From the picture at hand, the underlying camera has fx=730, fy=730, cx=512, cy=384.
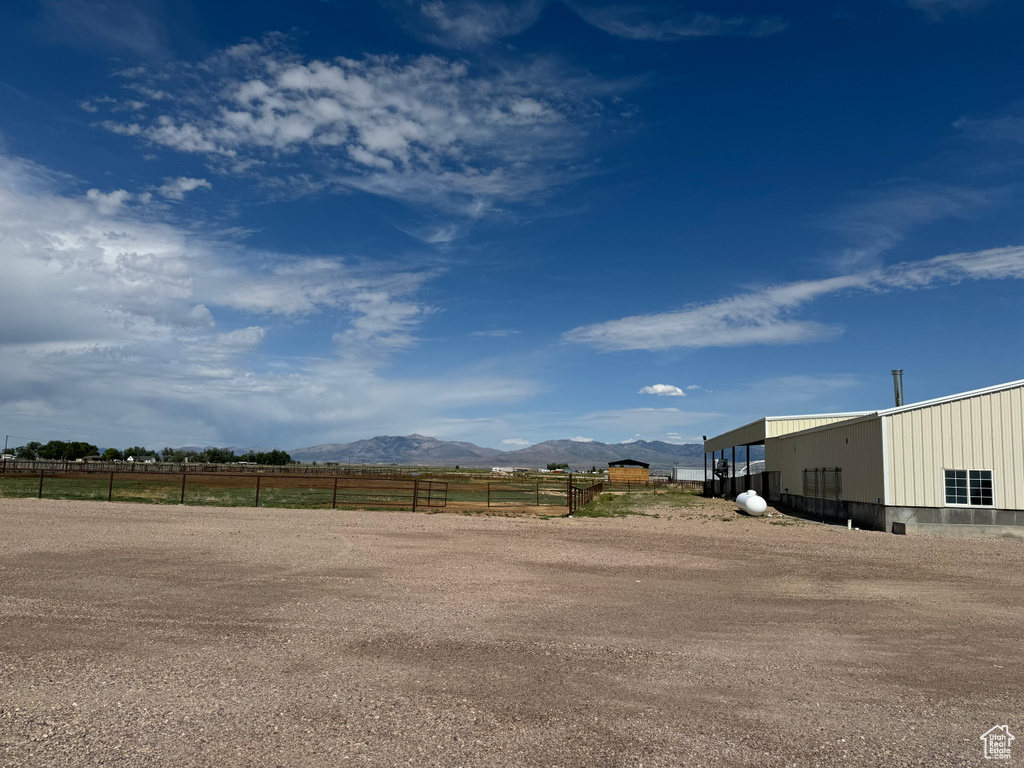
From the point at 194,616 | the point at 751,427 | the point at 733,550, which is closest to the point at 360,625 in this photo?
the point at 194,616

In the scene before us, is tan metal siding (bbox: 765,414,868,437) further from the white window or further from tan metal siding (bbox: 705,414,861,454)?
the white window

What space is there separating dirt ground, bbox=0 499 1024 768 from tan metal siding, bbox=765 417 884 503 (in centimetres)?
938

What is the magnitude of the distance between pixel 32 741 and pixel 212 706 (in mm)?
1285

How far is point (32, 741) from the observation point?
5.32 m

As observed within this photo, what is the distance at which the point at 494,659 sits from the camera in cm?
783

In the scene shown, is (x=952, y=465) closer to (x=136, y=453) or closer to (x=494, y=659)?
(x=494, y=659)

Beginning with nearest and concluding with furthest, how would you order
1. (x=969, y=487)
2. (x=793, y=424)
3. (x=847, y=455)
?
(x=969, y=487), (x=847, y=455), (x=793, y=424)

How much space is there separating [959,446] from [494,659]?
22.2 metres

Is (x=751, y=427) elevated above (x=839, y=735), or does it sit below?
above

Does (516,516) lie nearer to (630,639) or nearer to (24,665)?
(630,639)

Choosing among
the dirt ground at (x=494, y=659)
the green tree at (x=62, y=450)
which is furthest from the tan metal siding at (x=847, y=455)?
the green tree at (x=62, y=450)

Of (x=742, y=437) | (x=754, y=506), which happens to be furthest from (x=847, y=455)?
(x=742, y=437)

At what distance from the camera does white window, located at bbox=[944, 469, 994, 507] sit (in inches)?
937

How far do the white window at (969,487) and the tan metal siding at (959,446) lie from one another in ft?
0.54
